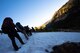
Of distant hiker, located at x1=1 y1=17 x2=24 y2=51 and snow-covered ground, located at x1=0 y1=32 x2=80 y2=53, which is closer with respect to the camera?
snow-covered ground, located at x1=0 y1=32 x2=80 y2=53

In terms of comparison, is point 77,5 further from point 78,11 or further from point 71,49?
point 71,49

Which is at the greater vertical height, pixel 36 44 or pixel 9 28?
pixel 9 28

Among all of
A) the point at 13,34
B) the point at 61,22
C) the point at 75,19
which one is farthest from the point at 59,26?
the point at 13,34

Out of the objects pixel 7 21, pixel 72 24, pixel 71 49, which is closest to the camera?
pixel 71 49

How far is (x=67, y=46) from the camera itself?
8.80 metres

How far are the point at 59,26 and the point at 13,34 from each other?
3307cm

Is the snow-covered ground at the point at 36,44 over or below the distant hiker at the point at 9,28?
below

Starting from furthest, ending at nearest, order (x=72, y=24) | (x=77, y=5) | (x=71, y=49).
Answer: (x=77, y=5)
(x=72, y=24)
(x=71, y=49)

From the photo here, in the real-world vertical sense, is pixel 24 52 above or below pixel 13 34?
below

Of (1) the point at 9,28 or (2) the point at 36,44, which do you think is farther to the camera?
(2) the point at 36,44

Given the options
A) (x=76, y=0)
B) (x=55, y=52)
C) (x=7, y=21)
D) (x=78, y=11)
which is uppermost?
(x=76, y=0)

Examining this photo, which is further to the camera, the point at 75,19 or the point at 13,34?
the point at 75,19

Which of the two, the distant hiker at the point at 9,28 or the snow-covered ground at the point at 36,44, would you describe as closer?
the snow-covered ground at the point at 36,44

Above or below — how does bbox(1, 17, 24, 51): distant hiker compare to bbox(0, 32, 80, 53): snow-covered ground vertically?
above
